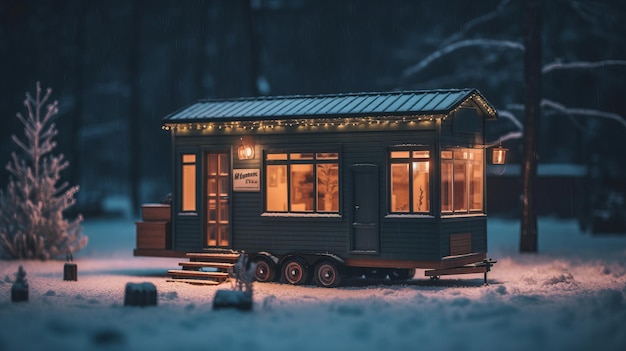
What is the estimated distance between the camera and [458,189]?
666 inches

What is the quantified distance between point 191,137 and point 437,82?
19083 millimetres

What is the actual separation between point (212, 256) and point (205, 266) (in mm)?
263

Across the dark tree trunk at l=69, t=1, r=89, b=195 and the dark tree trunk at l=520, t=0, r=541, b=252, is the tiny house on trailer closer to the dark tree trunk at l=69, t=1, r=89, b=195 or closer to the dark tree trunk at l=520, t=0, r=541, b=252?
the dark tree trunk at l=520, t=0, r=541, b=252

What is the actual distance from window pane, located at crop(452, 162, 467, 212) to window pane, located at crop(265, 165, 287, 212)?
330 cm

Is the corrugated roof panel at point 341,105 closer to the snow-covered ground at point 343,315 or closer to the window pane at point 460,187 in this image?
the window pane at point 460,187

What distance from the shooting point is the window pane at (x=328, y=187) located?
1711cm

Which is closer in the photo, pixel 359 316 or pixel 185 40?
pixel 359 316

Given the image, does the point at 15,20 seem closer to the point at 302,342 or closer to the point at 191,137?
the point at 191,137

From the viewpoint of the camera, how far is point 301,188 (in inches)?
687

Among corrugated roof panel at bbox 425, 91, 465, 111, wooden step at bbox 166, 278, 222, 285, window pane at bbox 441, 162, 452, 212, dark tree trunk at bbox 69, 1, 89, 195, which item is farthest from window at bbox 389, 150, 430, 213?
dark tree trunk at bbox 69, 1, 89, 195

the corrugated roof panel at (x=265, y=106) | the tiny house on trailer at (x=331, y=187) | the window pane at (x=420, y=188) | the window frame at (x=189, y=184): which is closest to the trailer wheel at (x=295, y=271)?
the tiny house on trailer at (x=331, y=187)

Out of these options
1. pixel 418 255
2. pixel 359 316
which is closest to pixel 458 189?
pixel 418 255

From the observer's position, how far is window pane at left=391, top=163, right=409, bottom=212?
16453mm

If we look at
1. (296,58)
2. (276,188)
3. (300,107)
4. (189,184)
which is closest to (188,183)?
(189,184)
